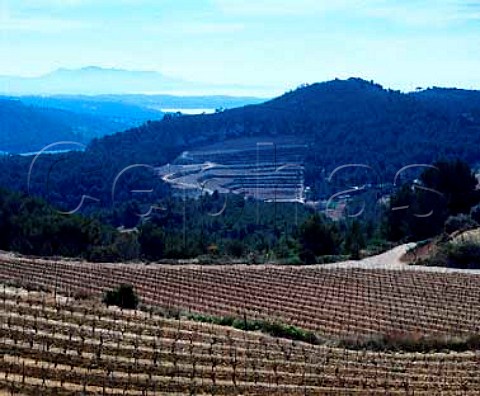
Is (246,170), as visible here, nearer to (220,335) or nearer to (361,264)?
(361,264)

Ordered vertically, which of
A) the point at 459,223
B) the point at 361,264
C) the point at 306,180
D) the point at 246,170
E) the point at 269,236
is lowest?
the point at 269,236

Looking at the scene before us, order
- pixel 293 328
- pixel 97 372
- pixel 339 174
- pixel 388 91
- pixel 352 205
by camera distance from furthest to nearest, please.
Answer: pixel 388 91 → pixel 339 174 → pixel 352 205 → pixel 293 328 → pixel 97 372

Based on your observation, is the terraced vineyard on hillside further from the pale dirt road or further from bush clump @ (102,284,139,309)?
bush clump @ (102,284,139,309)

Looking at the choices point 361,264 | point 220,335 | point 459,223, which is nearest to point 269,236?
point 459,223

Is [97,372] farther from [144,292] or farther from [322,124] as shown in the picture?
[322,124]

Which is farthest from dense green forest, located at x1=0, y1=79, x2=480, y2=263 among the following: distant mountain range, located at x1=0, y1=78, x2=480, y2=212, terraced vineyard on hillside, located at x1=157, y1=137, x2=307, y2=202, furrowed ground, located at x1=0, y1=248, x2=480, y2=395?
furrowed ground, located at x1=0, y1=248, x2=480, y2=395

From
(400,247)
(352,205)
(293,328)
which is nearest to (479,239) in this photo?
(400,247)

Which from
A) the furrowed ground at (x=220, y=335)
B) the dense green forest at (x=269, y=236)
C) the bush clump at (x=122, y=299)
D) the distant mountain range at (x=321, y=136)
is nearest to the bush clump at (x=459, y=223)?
the dense green forest at (x=269, y=236)

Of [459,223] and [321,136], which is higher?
[321,136]
